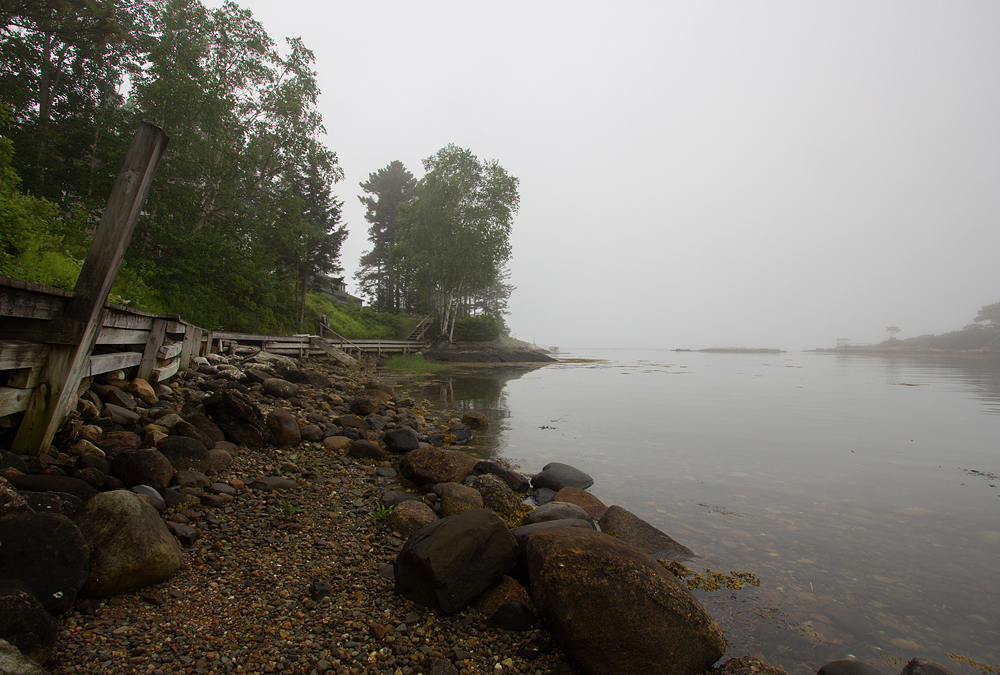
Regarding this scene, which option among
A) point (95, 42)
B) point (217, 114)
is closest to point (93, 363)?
point (217, 114)

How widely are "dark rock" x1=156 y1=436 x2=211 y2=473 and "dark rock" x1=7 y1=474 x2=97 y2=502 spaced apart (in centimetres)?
116

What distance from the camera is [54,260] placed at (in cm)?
942

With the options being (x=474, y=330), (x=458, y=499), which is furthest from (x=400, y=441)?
(x=474, y=330)

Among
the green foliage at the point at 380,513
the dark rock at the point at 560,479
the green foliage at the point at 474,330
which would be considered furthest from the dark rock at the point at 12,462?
the green foliage at the point at 474,330

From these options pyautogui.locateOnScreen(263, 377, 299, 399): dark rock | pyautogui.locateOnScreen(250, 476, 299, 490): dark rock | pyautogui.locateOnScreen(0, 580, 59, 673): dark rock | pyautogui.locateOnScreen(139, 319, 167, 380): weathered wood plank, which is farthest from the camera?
pyautogui.locateOnScreen(263, 377, 299, 399): dark rock

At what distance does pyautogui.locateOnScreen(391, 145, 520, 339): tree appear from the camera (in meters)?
33.8

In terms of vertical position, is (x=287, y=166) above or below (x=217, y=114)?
below

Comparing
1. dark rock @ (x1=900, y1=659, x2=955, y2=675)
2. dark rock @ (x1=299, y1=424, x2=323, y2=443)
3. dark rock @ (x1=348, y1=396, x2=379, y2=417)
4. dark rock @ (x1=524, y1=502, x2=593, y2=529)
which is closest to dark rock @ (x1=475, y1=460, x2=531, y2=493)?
dark rock @ (x1=524, y1=502, x2=593, y2=529)

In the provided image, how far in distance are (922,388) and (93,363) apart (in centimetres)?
3013

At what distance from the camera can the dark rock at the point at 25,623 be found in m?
1.98

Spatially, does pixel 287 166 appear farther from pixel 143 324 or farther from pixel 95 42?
pixel 143 324

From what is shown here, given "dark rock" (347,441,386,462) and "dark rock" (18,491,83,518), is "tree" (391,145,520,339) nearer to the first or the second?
"dark rock" (347,441,386,462)

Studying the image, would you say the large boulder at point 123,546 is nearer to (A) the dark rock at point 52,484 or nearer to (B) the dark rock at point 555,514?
(A) the dark rock at point 52,484

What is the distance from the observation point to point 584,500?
5.32 meters
